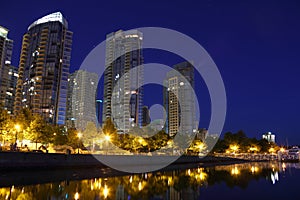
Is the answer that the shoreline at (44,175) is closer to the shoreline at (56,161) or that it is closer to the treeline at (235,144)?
the shoreline at (56,161)

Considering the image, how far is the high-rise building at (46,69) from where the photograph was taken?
121500 millimetres

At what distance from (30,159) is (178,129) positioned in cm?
14912

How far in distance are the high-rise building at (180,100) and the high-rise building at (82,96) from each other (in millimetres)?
50460

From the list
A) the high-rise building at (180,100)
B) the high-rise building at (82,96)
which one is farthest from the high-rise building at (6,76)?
the high-rise building at (180,100)

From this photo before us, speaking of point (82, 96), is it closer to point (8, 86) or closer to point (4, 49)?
point (8, 86)

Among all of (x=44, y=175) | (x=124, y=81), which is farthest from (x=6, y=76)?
(x=44, y=175)

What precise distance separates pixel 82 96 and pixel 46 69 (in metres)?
57.5

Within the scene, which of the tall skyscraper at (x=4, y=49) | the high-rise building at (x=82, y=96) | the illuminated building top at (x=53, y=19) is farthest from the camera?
the high-rise building at (x=82, y=96)

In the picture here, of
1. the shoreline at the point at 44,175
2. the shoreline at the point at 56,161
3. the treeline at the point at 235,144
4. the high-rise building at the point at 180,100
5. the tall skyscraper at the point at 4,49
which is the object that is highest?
the tall skyscraper at the point at 4,49

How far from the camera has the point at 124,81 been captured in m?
160

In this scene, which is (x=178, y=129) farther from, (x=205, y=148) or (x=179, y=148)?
(x=179, y=148)

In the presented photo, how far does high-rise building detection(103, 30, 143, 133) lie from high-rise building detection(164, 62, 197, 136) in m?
26.2

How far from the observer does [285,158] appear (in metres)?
68.9

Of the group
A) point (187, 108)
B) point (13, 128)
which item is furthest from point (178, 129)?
point (13, 128)
